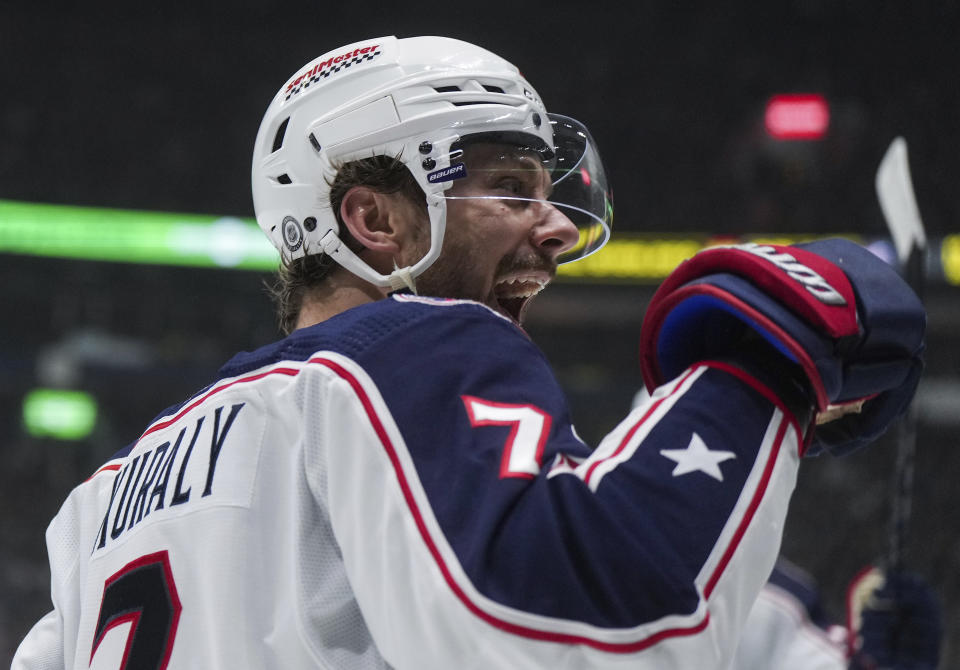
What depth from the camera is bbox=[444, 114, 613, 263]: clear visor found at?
1175mm

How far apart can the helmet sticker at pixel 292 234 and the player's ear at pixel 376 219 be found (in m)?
0.07

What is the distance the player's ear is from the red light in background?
856cm

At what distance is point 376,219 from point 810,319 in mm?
519

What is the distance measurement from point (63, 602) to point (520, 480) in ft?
2.21

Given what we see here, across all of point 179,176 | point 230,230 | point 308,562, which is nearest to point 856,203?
point 230,230

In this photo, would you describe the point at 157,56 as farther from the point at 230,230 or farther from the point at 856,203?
the point at 856,203

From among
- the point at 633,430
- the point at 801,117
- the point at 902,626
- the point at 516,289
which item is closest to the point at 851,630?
the point at 902,626

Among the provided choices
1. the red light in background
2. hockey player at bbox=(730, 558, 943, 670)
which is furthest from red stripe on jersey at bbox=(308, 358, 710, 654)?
the red light in background

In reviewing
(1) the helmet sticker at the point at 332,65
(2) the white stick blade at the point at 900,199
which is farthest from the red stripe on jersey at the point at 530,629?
(2) the white stick blade at the point at 900,199

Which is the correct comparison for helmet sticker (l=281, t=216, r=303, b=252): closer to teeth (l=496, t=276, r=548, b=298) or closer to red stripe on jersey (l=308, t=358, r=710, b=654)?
teeth (l=496, t=276, r=548, b=298)

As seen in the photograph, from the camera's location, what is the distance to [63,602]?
1.23m

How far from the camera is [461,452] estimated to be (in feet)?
2.72

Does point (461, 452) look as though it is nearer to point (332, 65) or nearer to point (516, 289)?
point (516, 289)

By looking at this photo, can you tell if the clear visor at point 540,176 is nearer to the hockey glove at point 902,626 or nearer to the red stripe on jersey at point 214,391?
the red stripe on jersey at point 214,391
